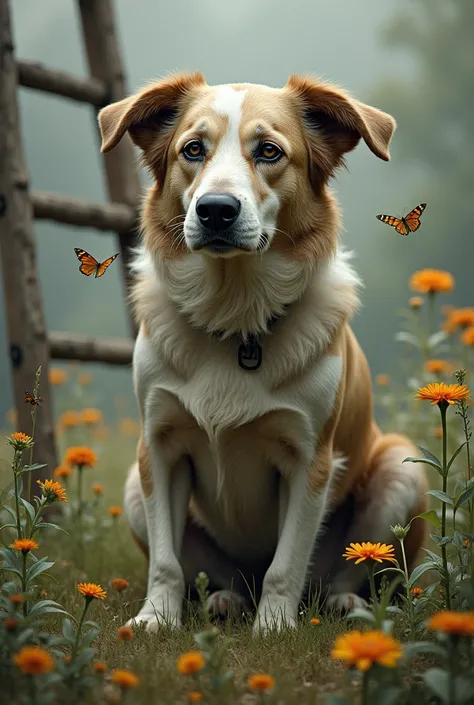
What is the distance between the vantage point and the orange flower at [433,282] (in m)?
3.89

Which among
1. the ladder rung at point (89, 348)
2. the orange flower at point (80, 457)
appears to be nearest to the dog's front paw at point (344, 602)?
the orange flower at point (80, 457)

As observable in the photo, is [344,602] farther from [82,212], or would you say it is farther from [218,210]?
[82,212]

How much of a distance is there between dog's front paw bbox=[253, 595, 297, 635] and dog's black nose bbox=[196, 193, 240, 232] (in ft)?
3.94

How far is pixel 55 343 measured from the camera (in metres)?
4.30

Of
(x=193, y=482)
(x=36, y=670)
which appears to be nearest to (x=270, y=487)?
(x=193, y=482)

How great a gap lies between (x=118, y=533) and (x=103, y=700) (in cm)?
252

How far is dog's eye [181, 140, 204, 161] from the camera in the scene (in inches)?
110

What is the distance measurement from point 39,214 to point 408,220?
2.41 meters

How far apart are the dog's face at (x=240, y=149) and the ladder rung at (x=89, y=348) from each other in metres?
1.51

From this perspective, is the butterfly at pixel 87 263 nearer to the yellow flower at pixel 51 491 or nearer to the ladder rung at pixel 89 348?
the yellow flower at pixel 51 491

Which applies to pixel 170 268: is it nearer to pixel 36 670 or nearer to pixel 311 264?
pixel 311 264

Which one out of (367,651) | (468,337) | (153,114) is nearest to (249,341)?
(153,114)

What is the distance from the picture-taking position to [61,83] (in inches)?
178

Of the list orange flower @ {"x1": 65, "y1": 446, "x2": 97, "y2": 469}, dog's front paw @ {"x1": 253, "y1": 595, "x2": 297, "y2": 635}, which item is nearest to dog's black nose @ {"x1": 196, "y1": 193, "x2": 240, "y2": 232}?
orange flower @ {"x1": 65, "y1": 446, "x2": 97, "y2": 469}
